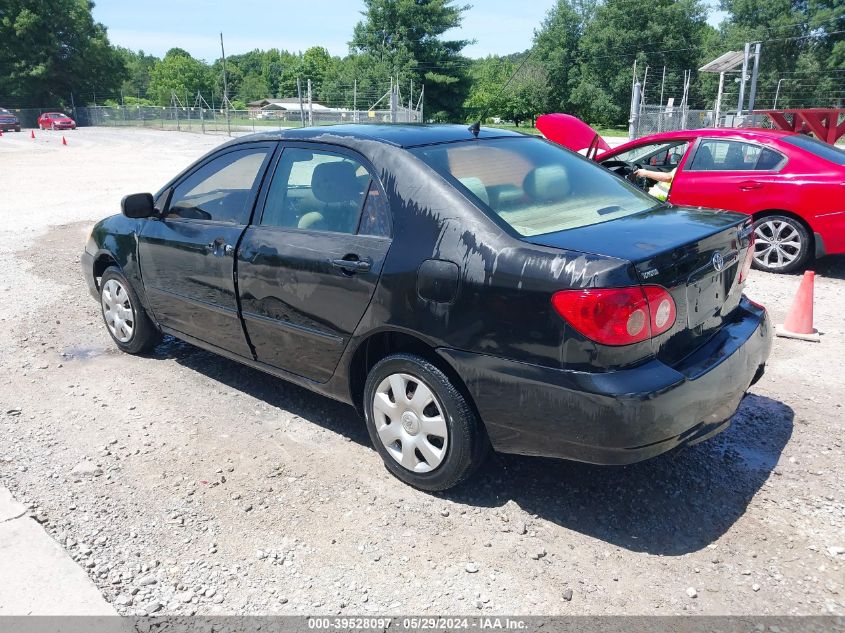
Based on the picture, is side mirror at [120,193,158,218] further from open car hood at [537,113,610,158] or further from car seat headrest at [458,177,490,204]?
open car hood at [537,113,610,158]

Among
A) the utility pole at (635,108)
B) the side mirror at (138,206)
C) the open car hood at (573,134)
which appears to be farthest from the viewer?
the utility pole at (635,108)

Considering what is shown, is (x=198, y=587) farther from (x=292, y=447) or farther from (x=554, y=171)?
(x=554, y=171)

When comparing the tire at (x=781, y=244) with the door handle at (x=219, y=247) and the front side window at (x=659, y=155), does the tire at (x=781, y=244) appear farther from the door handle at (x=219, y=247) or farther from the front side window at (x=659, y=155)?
the door handle at (x=219, y=247)

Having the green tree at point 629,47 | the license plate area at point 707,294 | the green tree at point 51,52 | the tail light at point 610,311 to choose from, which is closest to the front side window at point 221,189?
the tail light at point 610,311

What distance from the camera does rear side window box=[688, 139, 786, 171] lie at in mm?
7355

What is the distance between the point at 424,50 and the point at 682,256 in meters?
62.8

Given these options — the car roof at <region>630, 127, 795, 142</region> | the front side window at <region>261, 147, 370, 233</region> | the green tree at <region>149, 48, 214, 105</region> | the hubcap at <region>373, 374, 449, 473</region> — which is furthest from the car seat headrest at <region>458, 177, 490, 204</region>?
the green tree at <region>149, 48, 214, 105</region>

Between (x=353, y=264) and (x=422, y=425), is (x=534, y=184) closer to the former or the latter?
(x=353, y=264)

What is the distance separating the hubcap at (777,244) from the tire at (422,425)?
17.6 feet

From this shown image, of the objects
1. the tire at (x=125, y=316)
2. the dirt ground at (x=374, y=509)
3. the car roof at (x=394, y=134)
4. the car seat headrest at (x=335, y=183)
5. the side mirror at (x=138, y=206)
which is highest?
the car roof at (x=394, y=134)

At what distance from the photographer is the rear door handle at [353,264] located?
3318 mm

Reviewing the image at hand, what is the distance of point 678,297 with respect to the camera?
2893 mm

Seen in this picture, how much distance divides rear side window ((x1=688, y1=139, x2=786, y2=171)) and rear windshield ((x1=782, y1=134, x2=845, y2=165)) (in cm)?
24

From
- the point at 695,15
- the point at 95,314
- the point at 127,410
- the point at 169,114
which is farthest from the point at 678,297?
the point at 695,15
